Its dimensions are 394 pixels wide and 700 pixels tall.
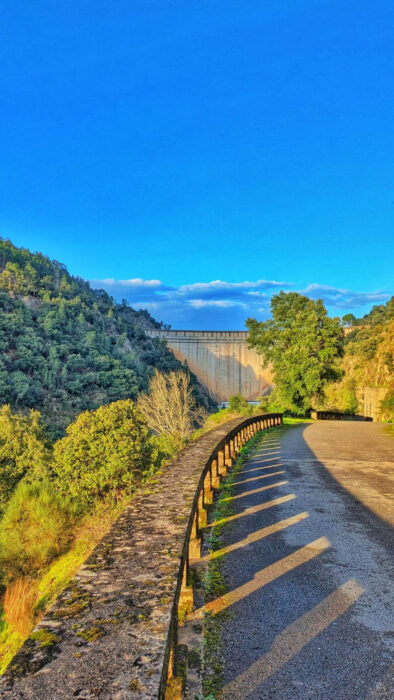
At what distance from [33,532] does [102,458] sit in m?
2.86

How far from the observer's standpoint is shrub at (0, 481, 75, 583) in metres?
9.95

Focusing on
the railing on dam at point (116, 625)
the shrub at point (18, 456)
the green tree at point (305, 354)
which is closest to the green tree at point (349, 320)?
the green tree at point (305, 354)

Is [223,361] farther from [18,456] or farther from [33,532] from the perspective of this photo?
[33,532]

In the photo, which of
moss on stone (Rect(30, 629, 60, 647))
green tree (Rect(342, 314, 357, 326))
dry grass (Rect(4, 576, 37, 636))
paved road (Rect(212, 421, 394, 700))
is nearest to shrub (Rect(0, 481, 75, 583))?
dry grass (Rect(4, 576, 37, 636))

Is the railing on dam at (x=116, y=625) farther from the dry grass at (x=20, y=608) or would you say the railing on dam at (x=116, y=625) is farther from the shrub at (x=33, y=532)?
the shrub at (x=33, y=532)

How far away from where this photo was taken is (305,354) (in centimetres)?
3212

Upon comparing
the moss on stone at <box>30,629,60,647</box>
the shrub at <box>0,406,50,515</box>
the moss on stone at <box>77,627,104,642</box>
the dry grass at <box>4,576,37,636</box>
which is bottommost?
the dry grass at <box>4,576,37,636</box>

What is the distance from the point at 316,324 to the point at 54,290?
50.2 m

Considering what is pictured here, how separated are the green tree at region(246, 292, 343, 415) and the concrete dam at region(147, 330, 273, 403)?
3919 cm

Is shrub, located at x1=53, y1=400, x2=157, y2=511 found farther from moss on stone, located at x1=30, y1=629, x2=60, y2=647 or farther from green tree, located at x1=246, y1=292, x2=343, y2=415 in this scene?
green tree, located at x1=246, y1=292, x2=343, y2=415

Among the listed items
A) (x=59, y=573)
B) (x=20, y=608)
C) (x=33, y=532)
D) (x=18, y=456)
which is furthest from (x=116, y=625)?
(x=18, y=456)

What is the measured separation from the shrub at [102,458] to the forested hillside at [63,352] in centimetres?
3001

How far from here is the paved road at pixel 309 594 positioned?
247cm

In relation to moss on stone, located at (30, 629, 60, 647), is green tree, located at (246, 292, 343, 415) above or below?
above
